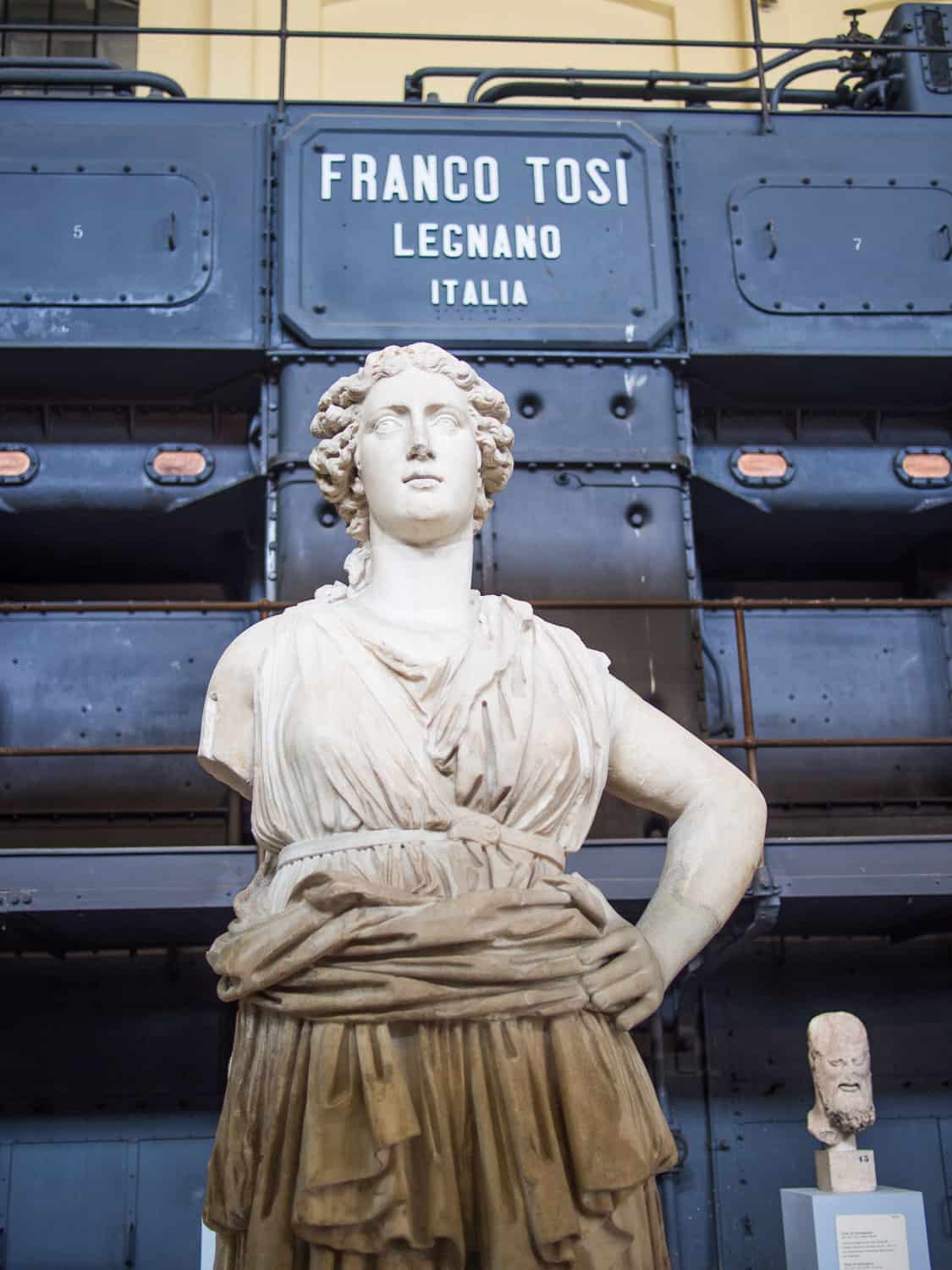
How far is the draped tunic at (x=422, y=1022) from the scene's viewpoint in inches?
67.1

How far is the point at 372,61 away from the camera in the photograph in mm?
10625

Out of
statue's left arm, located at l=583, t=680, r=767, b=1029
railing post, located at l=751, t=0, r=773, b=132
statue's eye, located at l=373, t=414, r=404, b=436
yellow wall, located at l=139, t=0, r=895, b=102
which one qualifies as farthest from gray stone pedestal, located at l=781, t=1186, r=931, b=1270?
yellow wall, located at l=139, t=0, r=895, b=102

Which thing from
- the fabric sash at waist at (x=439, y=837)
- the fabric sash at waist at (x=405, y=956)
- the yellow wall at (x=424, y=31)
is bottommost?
the fabric sash at waist at (x=405, y=956)

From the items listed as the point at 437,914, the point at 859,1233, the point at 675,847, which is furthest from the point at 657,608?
the point at 437,914

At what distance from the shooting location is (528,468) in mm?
5781

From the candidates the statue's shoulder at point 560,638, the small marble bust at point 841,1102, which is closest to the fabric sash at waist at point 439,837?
the statue's shoulder at point 560,638

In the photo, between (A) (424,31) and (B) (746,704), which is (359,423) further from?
(A) (424,31)

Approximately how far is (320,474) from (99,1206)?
4.22 metres

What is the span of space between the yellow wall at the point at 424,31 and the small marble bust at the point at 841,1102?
26.0 feet

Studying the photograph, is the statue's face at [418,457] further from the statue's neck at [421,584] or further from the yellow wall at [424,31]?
the yellow wall at [424,31]

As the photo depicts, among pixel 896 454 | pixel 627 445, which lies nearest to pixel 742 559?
pixel 896 454

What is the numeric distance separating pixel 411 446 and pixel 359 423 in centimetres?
15

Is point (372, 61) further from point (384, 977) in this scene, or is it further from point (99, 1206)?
point (384, 977)

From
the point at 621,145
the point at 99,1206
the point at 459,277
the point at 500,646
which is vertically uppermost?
the point at 621,145
